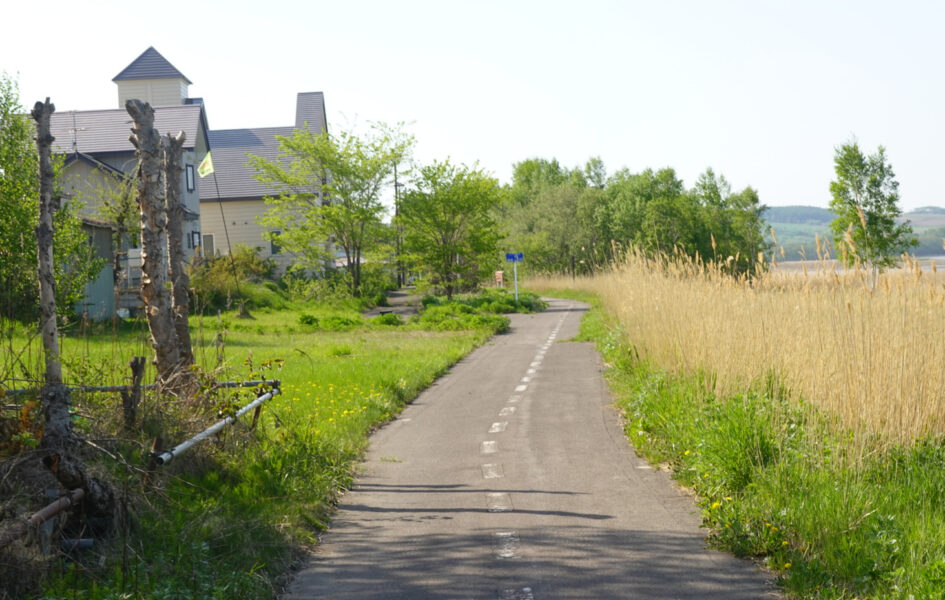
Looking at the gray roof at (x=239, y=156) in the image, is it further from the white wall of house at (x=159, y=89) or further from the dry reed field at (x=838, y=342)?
the dry reed field at (x=838, y=342)

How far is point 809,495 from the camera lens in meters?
6.12

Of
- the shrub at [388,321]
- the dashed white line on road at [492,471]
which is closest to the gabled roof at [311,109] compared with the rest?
the shrub at [388,321]

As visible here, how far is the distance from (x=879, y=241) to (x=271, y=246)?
35.7 meters

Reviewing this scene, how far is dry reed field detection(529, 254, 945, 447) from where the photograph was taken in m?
6.92

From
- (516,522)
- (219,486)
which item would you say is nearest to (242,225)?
(219,486)

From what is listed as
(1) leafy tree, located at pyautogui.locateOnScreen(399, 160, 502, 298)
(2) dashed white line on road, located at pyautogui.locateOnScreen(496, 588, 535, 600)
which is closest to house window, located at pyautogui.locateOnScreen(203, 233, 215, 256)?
(1) leafy tree, located at pyautogui.locateOnScreen(399, 160, 502, 298)

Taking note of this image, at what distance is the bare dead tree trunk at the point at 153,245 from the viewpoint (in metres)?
8.59

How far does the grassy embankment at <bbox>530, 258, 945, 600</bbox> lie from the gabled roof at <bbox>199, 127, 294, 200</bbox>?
155ft

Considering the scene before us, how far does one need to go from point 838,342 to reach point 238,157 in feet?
181

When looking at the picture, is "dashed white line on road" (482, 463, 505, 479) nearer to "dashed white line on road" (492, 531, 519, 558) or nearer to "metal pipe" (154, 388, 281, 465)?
"dashed white line on road" (492, 531, 519, 558)

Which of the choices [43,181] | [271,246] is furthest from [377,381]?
[271,246]

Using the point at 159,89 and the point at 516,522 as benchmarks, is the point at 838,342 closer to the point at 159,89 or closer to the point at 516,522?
the point at 516,522

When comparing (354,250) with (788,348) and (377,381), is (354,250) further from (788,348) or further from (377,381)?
(788,348)

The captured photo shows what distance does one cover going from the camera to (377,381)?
14.7 metres
